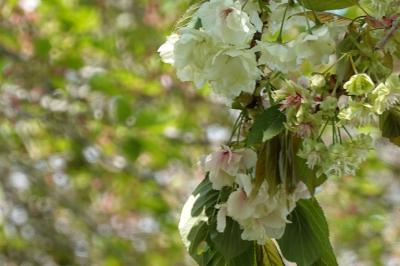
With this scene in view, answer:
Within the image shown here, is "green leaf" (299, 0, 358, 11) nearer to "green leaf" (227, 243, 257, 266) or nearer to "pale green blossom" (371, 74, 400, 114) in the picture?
"pale green blossom" (371, 74, 400, 114)

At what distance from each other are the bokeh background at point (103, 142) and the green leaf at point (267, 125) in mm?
1987

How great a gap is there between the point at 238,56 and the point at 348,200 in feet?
9.81

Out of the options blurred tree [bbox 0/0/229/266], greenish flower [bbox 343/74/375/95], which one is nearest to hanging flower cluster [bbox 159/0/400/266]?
greenish flower [bbox 343/74/375/95]

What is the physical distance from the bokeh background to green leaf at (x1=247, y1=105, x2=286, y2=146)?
6.52 feet

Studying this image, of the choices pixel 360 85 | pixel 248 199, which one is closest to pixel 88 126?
pixel 248 199

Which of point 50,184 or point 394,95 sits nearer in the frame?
point 394,95

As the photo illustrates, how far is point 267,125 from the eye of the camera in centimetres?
85

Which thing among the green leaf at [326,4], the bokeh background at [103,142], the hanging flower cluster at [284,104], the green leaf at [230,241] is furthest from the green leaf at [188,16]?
the bokeh background at [103,142]

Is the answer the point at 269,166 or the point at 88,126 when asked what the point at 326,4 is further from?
the point at 88,126

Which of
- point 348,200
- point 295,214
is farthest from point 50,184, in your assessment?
point 295,214

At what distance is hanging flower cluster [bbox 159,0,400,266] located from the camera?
816 mm

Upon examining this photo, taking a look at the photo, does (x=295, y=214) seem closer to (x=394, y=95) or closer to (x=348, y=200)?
(x=394, y=95)

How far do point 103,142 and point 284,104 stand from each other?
2594mm

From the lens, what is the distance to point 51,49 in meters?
3.13
